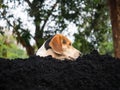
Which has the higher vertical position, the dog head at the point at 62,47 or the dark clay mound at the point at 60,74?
the dog head at the point at 62,47

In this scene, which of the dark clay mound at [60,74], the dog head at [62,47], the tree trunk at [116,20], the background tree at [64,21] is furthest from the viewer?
the background tree at [64,21]

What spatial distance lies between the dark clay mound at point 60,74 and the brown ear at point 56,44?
1639 millimetres

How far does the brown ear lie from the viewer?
3531 millimetres

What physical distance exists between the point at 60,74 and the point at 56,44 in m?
2.01

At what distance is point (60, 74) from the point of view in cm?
164

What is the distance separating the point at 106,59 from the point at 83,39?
9.34m

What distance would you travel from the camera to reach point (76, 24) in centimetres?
1133

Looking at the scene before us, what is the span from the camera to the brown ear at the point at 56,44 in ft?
11.6

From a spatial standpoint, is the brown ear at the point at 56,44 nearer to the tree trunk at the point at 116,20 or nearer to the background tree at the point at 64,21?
the tree trunk at the point at 116,20

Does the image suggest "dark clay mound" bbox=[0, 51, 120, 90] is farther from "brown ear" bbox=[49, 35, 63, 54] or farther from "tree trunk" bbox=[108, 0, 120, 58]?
"tree trunk" bbox=[108, 0, 120, 58]

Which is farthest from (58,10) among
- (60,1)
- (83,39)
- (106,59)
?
(106,59)

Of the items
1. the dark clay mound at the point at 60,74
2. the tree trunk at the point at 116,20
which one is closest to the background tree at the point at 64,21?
the tree trunk at the point at 116,20

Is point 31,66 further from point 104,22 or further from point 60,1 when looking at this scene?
point 104,22

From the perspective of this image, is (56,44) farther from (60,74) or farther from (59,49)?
(60,74)
